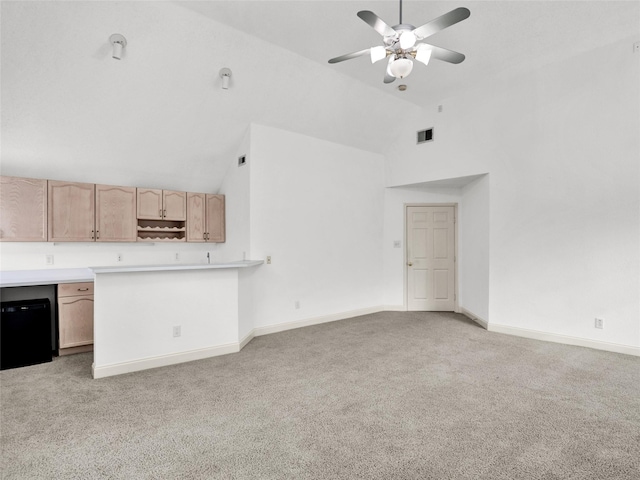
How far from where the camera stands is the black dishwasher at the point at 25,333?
11.0 feet

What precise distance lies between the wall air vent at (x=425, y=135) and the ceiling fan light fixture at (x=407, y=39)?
3.20 m

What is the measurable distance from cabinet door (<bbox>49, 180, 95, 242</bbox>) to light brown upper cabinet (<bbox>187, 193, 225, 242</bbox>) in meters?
1.28

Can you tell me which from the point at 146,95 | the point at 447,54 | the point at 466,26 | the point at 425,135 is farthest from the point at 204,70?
the point at 425,135

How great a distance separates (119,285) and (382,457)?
281 cm

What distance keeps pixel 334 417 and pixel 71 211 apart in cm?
419

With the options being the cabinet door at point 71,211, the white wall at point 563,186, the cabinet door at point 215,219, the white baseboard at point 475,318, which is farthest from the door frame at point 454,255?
the cabinet door at point 71,211

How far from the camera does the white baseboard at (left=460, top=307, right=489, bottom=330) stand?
487 centimetres

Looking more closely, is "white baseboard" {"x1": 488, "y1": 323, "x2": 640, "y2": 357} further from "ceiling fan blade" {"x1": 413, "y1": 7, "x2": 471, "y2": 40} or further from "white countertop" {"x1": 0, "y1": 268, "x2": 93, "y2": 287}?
"white countertop" {"x1": 0, "y1": 268, "x2": 93, "y2": 287}

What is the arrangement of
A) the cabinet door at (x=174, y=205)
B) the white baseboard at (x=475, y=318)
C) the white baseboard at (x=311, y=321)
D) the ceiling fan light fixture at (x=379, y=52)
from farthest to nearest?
the cabinet door at (x=174, y=205)
the white baseboard at (x=475, y=318)
the white baseboard at (x=311, y=321)
the ceiling fan light fixture at (x=379, y=52)

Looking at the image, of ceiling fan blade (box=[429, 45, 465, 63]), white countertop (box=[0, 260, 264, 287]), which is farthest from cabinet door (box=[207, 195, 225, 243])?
ceiling fan blade (box=[429, 45, 465, 63])

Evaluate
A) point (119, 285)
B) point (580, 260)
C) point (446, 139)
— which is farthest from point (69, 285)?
point (580, 260)

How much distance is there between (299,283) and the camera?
4973 millimetres

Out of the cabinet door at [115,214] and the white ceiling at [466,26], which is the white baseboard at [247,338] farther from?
the white ceiling at [466,26]

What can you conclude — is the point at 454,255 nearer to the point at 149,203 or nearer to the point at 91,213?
the point at 149,203
